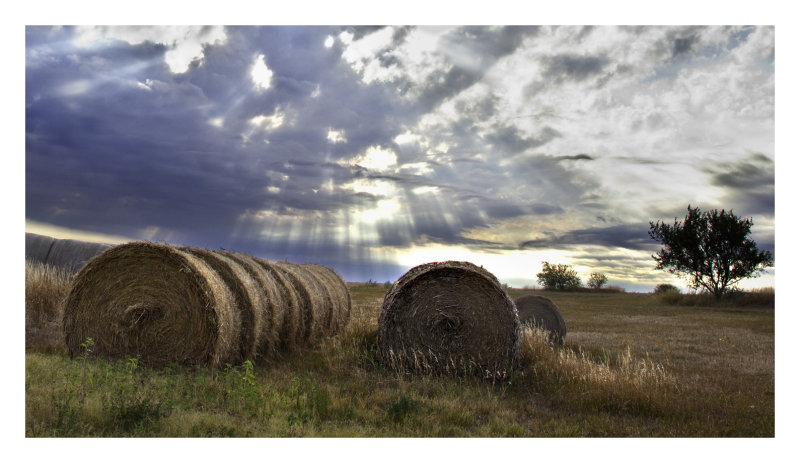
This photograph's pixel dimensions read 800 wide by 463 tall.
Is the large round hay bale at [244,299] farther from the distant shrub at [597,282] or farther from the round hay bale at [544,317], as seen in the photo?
the distant shrub at [597,282]

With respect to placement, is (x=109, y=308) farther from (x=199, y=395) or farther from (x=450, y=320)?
(x=450, y=320)

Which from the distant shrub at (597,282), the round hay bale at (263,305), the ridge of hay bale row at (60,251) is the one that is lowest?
the distant shrub at (597,282)

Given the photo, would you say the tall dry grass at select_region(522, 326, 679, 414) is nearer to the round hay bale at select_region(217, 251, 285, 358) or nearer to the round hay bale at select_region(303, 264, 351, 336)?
the round hay bale at select_region(217, 251, 285, 358)

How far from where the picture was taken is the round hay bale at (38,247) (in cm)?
1831

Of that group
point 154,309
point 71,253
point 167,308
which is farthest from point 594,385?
point 71,253

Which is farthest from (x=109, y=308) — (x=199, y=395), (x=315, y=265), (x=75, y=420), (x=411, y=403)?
(x=315, y=265)

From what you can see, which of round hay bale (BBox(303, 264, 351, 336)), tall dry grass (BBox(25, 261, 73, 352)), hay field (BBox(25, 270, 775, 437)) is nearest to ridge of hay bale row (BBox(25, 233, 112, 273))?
tall dry grass (BBox(25, 261, 73, 352))

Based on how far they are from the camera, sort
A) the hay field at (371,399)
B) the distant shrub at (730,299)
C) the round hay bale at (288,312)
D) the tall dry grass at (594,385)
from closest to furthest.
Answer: the hay field at (371,399) → the tall dry grass at (594,385) → the round hay bale at (288,312) → the distant shrub at (730,299)

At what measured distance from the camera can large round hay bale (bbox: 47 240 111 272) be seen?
59.4ft

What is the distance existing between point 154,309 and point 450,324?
475cm

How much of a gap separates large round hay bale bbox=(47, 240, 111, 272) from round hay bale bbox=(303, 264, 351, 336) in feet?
28.6

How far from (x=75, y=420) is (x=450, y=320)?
5379mm

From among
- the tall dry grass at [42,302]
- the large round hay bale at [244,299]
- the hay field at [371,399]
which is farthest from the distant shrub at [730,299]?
the tall dry grass at [42,302]

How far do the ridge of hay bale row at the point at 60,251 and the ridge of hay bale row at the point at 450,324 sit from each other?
13952 millimetres
